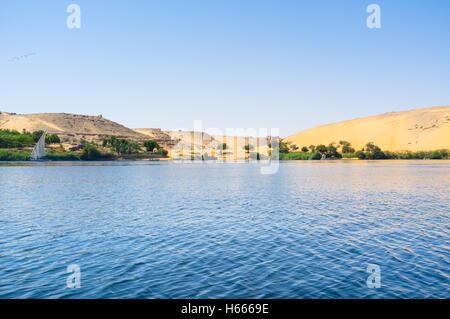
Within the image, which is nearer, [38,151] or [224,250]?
[224,250]

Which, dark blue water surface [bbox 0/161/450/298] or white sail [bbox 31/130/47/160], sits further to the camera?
white sail [bbox 31/130/47/160]

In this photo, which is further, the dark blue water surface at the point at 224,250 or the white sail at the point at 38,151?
the white sail at the point at 38,151

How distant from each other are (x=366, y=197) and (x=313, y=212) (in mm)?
16614

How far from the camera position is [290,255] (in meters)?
21.2

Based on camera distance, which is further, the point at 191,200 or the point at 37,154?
the point at 37,154

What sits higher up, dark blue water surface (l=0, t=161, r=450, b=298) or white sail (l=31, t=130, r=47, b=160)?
white sail (l=31, t=130, r=47, b=160)

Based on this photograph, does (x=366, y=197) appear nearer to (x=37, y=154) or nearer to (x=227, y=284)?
(x=227, y=284)

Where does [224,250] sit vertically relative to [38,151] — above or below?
below

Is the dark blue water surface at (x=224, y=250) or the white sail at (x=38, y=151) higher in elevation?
the white sail at (x=38, y=151)

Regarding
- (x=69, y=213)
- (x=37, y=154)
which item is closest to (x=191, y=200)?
(x=69, y=213)
